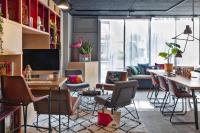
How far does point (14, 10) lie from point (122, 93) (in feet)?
7.43

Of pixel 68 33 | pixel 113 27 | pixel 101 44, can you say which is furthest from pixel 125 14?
pixel 68 33

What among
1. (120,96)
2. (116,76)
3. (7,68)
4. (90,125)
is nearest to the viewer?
(7,68)

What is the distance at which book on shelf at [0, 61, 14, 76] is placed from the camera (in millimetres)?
3720

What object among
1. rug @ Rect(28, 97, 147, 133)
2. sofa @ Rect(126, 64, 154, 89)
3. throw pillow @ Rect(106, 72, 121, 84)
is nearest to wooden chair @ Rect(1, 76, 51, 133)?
rug @ Rect(28, 97, 147, 133)

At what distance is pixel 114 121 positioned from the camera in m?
4.59

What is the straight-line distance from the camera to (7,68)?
3859 millimetres

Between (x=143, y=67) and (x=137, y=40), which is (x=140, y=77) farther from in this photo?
(x=137, y=40)

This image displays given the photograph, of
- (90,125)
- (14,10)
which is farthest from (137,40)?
(14,10)

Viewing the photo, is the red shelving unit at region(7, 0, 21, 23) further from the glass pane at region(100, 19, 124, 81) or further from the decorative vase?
the glass pane at region(100, 19, 124, 81)

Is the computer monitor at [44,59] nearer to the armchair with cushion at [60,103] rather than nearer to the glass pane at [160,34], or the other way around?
the armchair with cushion at [60,103]

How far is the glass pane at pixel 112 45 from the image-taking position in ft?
35.0

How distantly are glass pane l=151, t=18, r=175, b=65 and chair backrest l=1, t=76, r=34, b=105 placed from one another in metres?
7.88

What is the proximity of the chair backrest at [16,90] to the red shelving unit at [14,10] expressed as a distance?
113cm

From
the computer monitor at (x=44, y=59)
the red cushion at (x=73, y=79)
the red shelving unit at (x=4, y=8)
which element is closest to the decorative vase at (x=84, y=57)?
the red cushion at (x=73, y=79)
